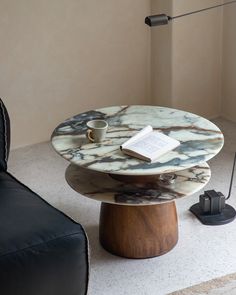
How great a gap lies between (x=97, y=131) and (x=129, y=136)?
15 centimetres

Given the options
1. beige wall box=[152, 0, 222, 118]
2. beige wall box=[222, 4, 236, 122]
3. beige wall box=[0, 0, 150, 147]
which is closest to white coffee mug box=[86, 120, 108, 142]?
beige wall box=[0, 0, 150, 147]

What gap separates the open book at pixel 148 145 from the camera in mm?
→ 2342

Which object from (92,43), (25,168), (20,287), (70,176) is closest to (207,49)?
(92,43)

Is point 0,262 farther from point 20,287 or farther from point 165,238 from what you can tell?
point 165,238

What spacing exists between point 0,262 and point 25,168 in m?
1.49

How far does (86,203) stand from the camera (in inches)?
116

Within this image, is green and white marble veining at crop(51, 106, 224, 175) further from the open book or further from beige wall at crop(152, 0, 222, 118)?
beige wall at crop(152, 0, 222, 118)

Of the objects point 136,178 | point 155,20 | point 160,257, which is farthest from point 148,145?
point 155,20

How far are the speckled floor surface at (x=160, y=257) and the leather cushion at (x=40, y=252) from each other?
0.33 m

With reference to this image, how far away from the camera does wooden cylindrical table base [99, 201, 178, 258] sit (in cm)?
247

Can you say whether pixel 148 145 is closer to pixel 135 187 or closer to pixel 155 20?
pixel 135 187

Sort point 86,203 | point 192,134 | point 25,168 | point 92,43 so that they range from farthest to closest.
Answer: point 92,43 < point 25,168 < point 86,203 < point 192,134

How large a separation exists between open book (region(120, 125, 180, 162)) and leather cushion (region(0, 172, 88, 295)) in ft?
1.29

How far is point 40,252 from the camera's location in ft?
6.40
